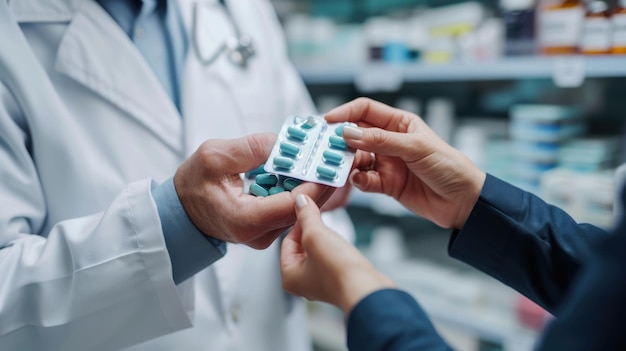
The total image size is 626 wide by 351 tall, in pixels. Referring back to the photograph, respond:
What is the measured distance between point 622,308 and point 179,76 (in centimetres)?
71

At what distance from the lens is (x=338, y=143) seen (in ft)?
2.04

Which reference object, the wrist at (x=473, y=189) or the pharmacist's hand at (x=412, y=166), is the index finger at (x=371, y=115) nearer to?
the pharmacist's hand at (x=412, y=166)

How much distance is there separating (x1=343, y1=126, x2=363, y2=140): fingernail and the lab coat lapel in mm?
290

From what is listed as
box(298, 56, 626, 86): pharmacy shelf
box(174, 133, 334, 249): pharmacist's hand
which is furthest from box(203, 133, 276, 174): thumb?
box(298, 56, 626, 86): pharmacy shelf

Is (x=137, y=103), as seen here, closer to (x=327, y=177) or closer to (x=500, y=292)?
(x=327, y=177)

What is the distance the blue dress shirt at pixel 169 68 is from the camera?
0.60 meters

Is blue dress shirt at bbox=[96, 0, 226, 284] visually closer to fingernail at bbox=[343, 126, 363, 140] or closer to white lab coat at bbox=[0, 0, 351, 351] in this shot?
white lab coat at bbox=[0, 0, 351, 351]

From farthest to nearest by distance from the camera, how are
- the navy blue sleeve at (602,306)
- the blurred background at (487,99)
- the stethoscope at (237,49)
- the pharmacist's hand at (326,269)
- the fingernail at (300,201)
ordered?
the blurred background at (487,99), the stethoscope at (237,49), the fingernail at (300,201), the pharmacist's hand at (326,269), the navy blue sleeve at (602,306)

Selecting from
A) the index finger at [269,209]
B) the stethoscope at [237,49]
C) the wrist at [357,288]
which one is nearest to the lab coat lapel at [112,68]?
the stethoscope at [237,49]

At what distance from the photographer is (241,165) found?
56 cm

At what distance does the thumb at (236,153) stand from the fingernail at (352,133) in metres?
0.10

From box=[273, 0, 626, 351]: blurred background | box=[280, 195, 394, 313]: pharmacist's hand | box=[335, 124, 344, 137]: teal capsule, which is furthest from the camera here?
box=[273, 0, 626, 351]: blurred background

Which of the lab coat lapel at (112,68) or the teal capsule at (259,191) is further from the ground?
the lab coat lapel at (112,68)

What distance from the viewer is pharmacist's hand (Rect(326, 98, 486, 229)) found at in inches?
24.2
